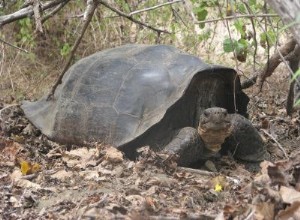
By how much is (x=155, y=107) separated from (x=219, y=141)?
54 cm

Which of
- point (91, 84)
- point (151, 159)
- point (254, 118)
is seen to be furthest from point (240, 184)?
point (254, 118)

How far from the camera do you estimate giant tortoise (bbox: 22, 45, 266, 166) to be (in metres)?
4.62

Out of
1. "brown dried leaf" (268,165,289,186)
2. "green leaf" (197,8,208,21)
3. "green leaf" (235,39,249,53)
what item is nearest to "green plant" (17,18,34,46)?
"green leaf" (197,8,208,21)

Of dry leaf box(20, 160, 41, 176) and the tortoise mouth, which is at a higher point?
dry leaf box(20, 160, 41, 176)

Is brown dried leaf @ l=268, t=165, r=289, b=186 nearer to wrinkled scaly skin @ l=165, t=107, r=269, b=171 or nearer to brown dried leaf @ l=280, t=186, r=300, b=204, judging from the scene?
brown dried leaf @ l=280, t=186, r=300, b=204

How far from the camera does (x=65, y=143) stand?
17.1 ft

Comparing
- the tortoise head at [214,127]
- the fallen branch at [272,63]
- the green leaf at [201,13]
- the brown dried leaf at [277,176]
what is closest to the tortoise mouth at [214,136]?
the tortoise head at [214,127]

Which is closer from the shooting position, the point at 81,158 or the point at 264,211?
the point at 264,211

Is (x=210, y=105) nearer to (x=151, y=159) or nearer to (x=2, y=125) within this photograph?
(x=151, y=159)

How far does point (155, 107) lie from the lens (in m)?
4.69

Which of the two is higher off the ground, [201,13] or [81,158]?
[201,13]

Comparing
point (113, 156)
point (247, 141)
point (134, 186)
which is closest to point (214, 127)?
point (247, 141)

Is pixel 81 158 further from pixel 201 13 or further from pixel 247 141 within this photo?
pixel 201 13

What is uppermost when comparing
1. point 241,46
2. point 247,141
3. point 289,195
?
point 241,46
